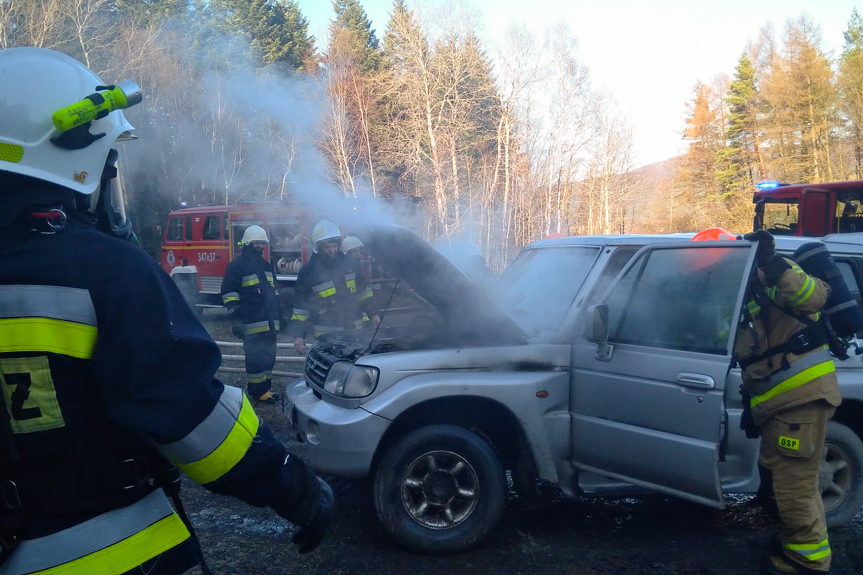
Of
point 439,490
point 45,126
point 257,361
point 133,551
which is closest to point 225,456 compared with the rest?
point 133,551

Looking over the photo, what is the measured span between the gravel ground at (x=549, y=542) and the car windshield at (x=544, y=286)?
53.0 inches

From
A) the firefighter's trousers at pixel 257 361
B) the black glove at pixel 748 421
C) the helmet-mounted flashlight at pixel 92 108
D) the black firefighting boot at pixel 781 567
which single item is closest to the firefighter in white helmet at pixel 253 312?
the firefighter's trousers at pixel 257 361

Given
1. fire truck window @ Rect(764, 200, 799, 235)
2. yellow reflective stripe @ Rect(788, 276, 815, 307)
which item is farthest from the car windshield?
fire truck window @ Rect(764, 200, 799, 235)

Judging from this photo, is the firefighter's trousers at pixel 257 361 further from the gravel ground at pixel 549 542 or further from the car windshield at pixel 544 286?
the car windshield at pixel 544 286

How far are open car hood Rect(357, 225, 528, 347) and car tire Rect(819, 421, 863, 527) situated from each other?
219 cm

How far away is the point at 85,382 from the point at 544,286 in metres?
3.73

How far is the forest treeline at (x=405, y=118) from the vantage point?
9227 mm

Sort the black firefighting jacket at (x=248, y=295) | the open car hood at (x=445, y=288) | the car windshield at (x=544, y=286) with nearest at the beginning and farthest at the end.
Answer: the open car hood at (x=445, y=288)
the car windshield at (x=544, y=286)
the black firefighting jacket at (x=248, y=295)

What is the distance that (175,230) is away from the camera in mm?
16469

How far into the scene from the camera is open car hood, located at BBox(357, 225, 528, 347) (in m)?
4.10

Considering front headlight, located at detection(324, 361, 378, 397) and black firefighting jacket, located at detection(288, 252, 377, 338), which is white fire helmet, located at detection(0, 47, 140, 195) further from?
black firefighting jacket, located at detection(288, 252, 377, 338)

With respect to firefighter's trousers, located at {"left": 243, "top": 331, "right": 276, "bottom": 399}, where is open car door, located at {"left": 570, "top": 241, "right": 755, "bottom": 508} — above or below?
above

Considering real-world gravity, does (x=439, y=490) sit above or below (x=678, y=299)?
below

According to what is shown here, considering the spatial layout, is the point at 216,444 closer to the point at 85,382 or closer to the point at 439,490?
the point at 85,382
